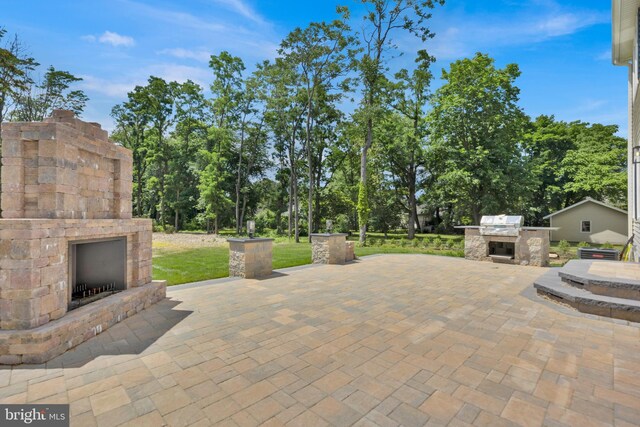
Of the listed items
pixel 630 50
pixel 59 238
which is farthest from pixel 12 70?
pixel 630 50

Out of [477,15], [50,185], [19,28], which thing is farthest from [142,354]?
[19,28]

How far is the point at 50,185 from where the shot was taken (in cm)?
370

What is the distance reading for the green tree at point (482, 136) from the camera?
18.8m

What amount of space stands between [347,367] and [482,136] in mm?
21166

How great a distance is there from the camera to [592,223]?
2084cm

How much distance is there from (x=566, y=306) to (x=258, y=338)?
235 inches

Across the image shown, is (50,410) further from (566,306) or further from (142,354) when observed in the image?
(566,306)

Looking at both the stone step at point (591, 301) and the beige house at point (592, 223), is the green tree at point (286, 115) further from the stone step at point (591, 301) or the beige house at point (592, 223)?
the beige house at point (592, 223)

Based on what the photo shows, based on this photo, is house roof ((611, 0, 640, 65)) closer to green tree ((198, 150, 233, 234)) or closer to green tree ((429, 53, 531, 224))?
green tree ((429, 53, 531, 224))

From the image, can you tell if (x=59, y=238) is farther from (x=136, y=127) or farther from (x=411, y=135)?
(x=136, y=127)

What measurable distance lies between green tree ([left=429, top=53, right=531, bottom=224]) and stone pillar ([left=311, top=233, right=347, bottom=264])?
12.4 meters

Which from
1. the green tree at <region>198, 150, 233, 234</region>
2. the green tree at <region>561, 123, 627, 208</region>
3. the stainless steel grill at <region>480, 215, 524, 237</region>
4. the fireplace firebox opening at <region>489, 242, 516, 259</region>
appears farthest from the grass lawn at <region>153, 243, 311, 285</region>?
the green tree at <region>561, 123, 627, 208</region>
